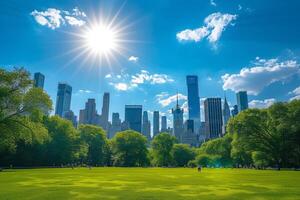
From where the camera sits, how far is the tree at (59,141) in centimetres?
8881

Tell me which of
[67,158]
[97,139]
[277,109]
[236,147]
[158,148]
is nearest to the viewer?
[277,109]

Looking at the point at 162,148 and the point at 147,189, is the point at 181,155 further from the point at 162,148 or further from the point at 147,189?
the point at 147,189

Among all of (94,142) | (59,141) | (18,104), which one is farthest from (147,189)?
(94,142)

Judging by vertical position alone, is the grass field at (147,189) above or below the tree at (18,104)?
below

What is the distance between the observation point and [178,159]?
15450cm

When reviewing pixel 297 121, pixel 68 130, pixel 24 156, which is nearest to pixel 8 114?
pixel 24 156

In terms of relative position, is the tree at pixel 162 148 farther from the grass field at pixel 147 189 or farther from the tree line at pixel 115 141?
the grass field at pixel 147 189

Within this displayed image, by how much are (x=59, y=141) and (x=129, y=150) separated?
148 feet

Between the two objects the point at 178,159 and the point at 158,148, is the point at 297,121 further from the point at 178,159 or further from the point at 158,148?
the point at 178,159

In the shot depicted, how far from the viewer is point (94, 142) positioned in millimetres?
Answer: 123625

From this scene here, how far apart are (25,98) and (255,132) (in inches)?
2476

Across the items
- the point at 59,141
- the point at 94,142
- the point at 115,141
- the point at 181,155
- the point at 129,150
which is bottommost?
the point at 181,155

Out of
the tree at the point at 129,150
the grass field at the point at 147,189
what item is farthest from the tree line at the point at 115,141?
the grass field at the point at 147,189

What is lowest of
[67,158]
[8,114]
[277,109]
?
[67,158]
